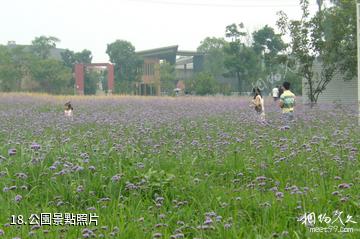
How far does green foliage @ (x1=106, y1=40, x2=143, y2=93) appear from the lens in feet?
236

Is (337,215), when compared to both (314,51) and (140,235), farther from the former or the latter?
(314,51)

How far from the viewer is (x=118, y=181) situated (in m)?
5.60

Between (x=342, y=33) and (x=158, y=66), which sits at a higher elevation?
(x=158, y=66)

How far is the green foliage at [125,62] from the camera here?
236 ft

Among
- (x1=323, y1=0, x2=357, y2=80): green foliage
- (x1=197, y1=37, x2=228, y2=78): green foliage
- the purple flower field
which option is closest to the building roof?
(x1=197, y1=37, x2=228, y2=78): green foliage

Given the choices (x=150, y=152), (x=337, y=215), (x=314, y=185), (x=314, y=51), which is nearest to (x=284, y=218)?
(x=337, y=215)

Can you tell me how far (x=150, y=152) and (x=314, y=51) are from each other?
18.9 meters

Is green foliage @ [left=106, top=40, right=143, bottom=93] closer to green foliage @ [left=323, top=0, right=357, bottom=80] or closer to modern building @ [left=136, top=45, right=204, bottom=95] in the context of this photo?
modern building @ [left=136, top=45, right=204, bottom=95]

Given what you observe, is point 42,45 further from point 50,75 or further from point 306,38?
point 306,38

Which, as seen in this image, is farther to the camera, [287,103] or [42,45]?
[42,45]

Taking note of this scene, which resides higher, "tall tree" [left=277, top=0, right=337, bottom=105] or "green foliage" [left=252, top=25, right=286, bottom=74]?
"green foliage" [left=252, top=25, right=286, bottom=74]

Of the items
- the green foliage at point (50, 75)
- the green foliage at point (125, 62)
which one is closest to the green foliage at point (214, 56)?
the green foliage at point (125, 62)

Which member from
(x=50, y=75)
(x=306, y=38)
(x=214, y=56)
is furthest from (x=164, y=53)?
(x=306, y=38)

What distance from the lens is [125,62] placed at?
7250 cm
